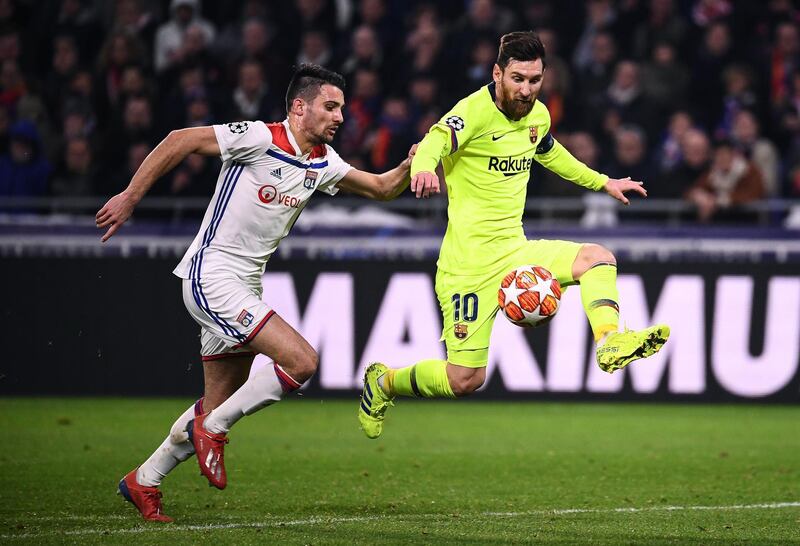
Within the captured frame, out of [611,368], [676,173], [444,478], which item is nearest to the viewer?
[611,368]

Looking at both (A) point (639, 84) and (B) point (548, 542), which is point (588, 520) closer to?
(B) point (548, 542)

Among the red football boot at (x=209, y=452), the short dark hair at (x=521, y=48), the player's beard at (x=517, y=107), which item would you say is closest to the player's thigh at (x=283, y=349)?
the red football boot at (x=209, y=452)

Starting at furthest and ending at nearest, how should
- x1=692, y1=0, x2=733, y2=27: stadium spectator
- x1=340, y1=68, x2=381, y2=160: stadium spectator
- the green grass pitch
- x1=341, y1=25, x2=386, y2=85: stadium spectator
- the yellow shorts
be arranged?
x1=692, y1=0, x2=733, y2=27: stadium spectator
x1=341, y1=25, x2=386, y2=85: stadium spectator
x1=340, y1=68, x2=381, y2=160: stadium spectator
the yellow shorts
the green grass pitch

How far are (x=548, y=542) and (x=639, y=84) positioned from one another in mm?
9642

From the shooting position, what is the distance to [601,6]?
50.6ft

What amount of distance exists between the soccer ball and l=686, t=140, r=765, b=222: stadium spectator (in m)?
6.33

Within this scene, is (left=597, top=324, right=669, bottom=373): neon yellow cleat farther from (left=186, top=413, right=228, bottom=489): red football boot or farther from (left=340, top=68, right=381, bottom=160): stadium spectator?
(left=340, top=68, right=381, bottom=160): stadium spectator

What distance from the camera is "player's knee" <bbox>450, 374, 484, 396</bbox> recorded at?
7477 millimetres

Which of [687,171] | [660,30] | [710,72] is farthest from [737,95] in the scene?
[687,171]

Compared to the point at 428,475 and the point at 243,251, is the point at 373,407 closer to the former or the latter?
the point at 428,475

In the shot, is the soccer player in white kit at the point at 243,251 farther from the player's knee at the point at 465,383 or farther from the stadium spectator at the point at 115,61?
the stadium spectator at the point at 115,61

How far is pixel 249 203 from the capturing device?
6734mm

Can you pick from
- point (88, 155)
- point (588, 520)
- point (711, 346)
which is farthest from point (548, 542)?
point (88, 155)

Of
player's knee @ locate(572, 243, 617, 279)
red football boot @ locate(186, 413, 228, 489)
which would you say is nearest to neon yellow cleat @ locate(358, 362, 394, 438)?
red football boot @ locate(186, 413, 228, 489)
